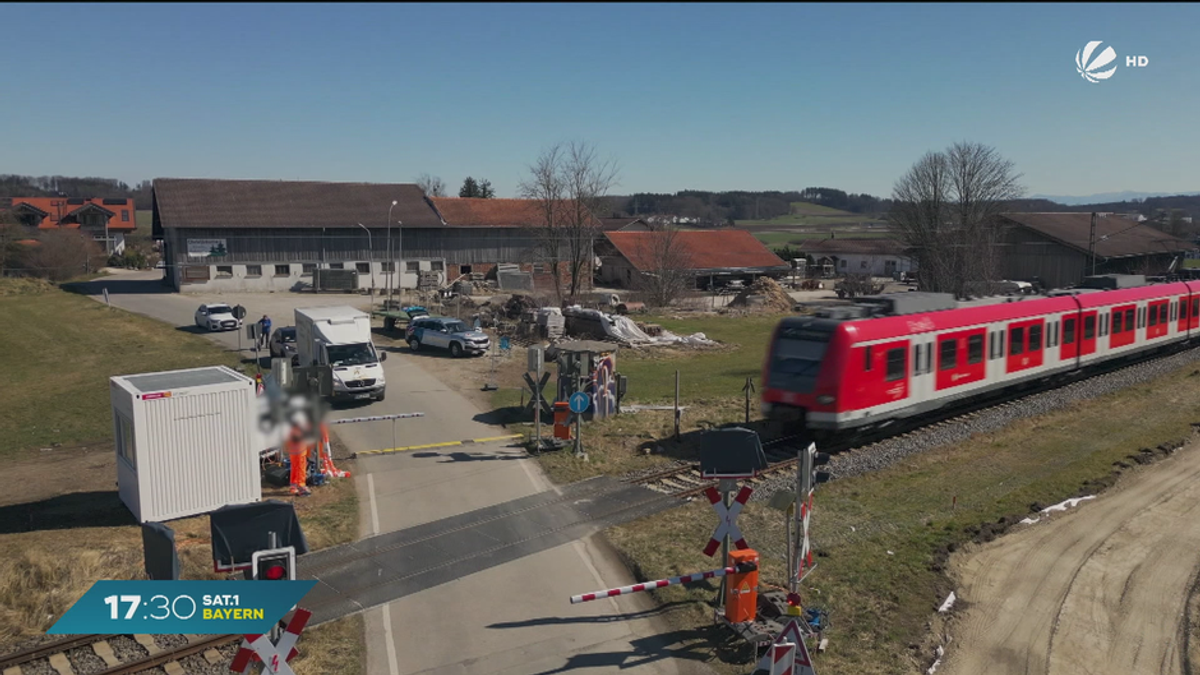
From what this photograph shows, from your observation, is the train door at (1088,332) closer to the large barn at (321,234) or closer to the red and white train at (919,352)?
the red and white train at (919,352)

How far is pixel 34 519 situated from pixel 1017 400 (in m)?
22.2

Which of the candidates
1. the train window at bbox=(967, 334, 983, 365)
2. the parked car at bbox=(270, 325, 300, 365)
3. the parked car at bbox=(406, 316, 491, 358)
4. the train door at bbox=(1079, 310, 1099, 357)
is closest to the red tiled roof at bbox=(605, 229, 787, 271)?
the parked car at bbox=(406, 316, 491, 358)

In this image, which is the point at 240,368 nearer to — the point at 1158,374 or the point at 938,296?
the point at 938,296

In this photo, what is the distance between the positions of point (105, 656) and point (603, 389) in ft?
43.3

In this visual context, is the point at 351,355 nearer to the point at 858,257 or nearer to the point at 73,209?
the point at 858,257

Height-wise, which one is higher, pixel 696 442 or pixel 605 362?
pixel 605 362

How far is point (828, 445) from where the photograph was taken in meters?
18.5

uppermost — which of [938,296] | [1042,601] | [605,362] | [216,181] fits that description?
[216,181]

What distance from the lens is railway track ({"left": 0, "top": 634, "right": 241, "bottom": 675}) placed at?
909 cm

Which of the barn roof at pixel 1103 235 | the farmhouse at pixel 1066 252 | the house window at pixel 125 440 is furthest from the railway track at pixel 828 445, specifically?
the barn roof at pixel 1103 235

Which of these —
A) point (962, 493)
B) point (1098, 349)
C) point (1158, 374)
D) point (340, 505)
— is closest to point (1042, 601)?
point (962, 493)

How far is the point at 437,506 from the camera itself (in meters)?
14.8

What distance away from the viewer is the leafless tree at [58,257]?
62438mm

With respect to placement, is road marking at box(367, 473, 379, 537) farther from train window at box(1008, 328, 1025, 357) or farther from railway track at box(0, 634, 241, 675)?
train window at box(1008, 328, 1025, 357)
